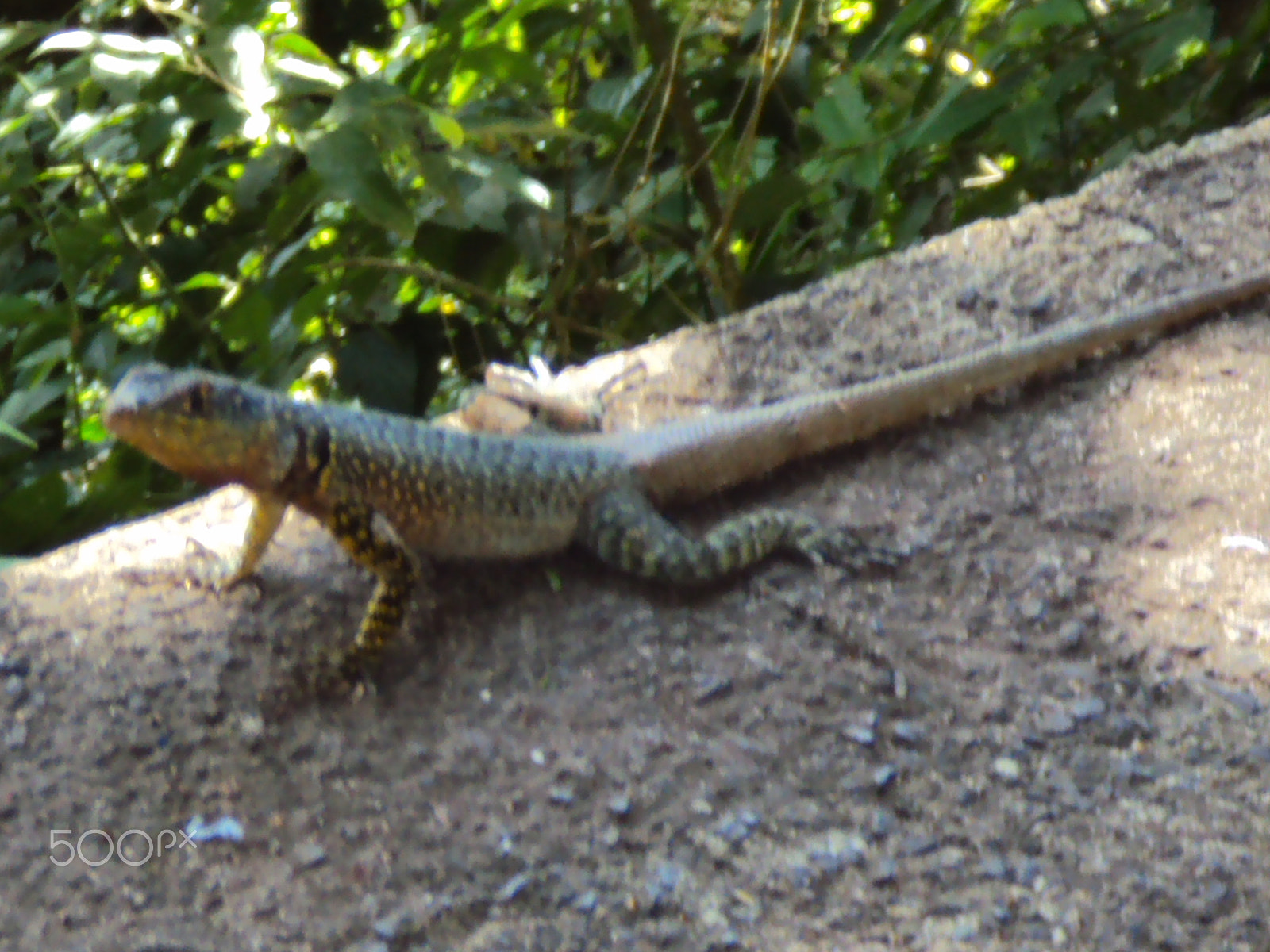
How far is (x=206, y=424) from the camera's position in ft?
7.60

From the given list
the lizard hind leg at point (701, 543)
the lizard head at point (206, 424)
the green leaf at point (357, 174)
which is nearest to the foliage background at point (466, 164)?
the green leaf at point (357, 174)

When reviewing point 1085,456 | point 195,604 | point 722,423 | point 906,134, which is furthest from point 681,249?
point 195,604

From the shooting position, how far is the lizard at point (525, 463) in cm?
235

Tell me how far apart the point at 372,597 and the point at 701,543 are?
741 millimetres

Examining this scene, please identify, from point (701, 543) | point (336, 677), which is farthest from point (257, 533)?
point (701, 543)

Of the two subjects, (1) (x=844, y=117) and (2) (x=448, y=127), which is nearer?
(2) (x=448, y=127)

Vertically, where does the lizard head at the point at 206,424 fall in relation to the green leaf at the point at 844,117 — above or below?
above

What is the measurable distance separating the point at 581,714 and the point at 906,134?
2.51 meters

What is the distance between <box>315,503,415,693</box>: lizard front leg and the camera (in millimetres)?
2318

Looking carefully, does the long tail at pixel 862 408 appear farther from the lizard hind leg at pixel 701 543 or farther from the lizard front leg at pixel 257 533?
the lizard front leg at pixel 257 533

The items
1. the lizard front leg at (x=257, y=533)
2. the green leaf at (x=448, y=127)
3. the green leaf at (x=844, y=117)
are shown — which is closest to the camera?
the lizard front leg at (x=257, y=533)

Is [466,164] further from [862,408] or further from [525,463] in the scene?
[862,408]

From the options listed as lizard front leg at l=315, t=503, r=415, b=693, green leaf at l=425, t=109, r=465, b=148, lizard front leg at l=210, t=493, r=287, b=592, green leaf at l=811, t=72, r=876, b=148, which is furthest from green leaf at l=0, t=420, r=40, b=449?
green leaf at l=811, t=72, r=876, b=148

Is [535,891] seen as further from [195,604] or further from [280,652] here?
[195,604]
